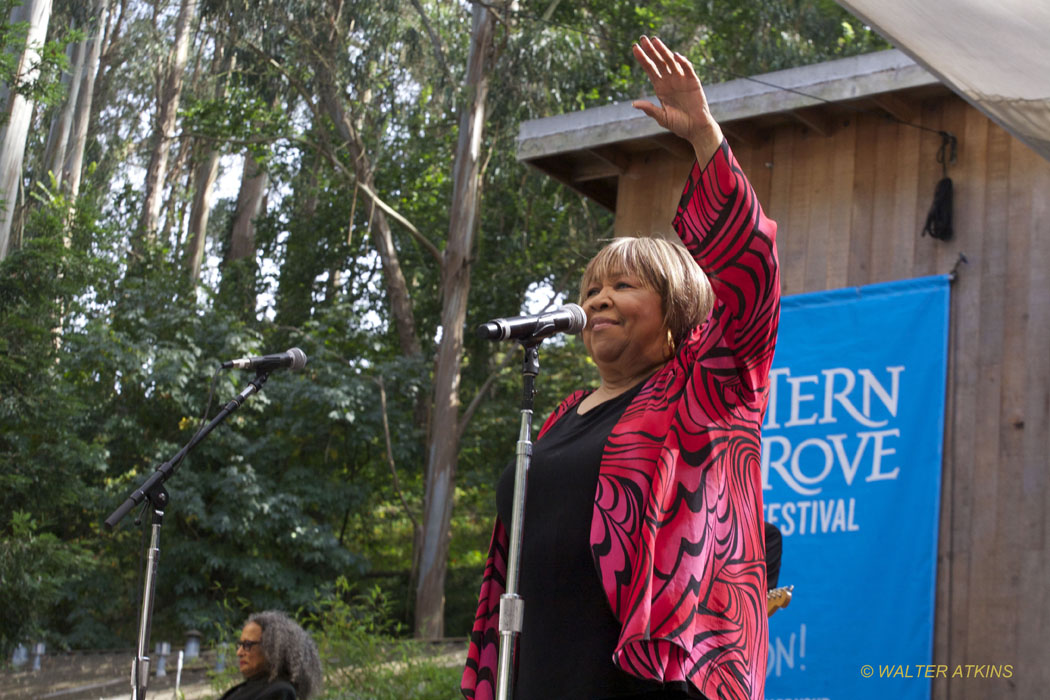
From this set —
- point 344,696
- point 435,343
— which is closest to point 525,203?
point 435,343

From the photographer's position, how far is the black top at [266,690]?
514cm

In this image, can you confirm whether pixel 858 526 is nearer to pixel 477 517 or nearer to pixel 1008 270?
pixel 1008 270

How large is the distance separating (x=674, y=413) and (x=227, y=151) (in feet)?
53.5

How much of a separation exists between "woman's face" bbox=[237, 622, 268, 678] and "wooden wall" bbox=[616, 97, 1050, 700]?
2.72m

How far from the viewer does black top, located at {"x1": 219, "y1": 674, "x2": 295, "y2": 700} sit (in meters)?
5.14

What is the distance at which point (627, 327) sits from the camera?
2.13m

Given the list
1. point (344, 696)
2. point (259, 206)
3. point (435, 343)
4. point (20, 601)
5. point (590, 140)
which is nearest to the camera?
point (590, 140)

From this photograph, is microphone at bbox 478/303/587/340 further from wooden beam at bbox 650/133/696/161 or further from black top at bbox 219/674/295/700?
wooden beam at bbox 650/133/696/161

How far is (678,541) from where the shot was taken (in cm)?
181

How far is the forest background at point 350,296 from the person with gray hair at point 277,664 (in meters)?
7.99

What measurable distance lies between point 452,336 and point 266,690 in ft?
33.8

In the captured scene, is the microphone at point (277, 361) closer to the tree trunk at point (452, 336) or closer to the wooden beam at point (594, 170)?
the wooden beam at point (594, 170)

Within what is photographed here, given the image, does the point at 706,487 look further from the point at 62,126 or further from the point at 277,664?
the point at 62,126

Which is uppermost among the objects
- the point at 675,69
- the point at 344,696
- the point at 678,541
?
the point at 675,69
